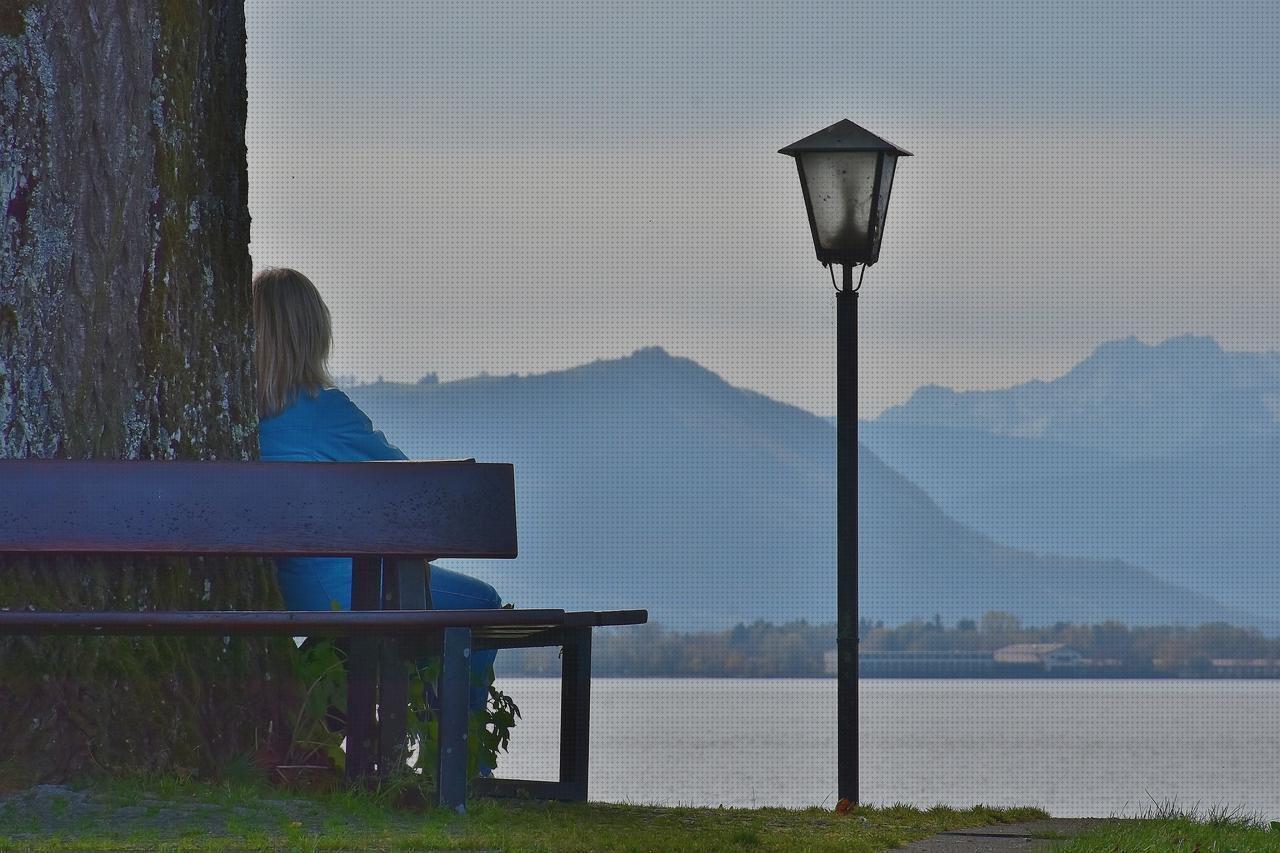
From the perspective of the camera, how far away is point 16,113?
5.05 meters

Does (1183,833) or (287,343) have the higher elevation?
(287,343)

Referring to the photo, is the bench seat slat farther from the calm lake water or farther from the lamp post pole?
the lamp post pole

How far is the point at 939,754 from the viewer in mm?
29031

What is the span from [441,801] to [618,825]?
616mm

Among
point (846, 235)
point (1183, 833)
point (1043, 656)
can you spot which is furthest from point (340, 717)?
point (1043, 656)

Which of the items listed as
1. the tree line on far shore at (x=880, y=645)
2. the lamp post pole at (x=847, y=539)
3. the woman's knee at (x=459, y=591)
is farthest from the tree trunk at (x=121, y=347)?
the tree line on far shore at (x=880, y=645)

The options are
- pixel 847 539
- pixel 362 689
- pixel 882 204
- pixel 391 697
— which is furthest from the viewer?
pixel 882 204

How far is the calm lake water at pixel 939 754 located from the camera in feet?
57.6

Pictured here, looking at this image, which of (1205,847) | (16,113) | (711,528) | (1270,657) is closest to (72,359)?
(16,113)

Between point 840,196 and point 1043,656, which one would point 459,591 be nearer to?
point 840,196

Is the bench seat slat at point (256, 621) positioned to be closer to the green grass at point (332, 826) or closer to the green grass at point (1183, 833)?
the green grass at point (332, 826)

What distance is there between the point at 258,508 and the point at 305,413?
3.29 ft

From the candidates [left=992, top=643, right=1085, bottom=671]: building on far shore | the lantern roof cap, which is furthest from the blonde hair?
[left=992, top=643, right=1085, bottom=671]: building on far shore

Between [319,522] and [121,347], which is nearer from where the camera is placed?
[319,522]
